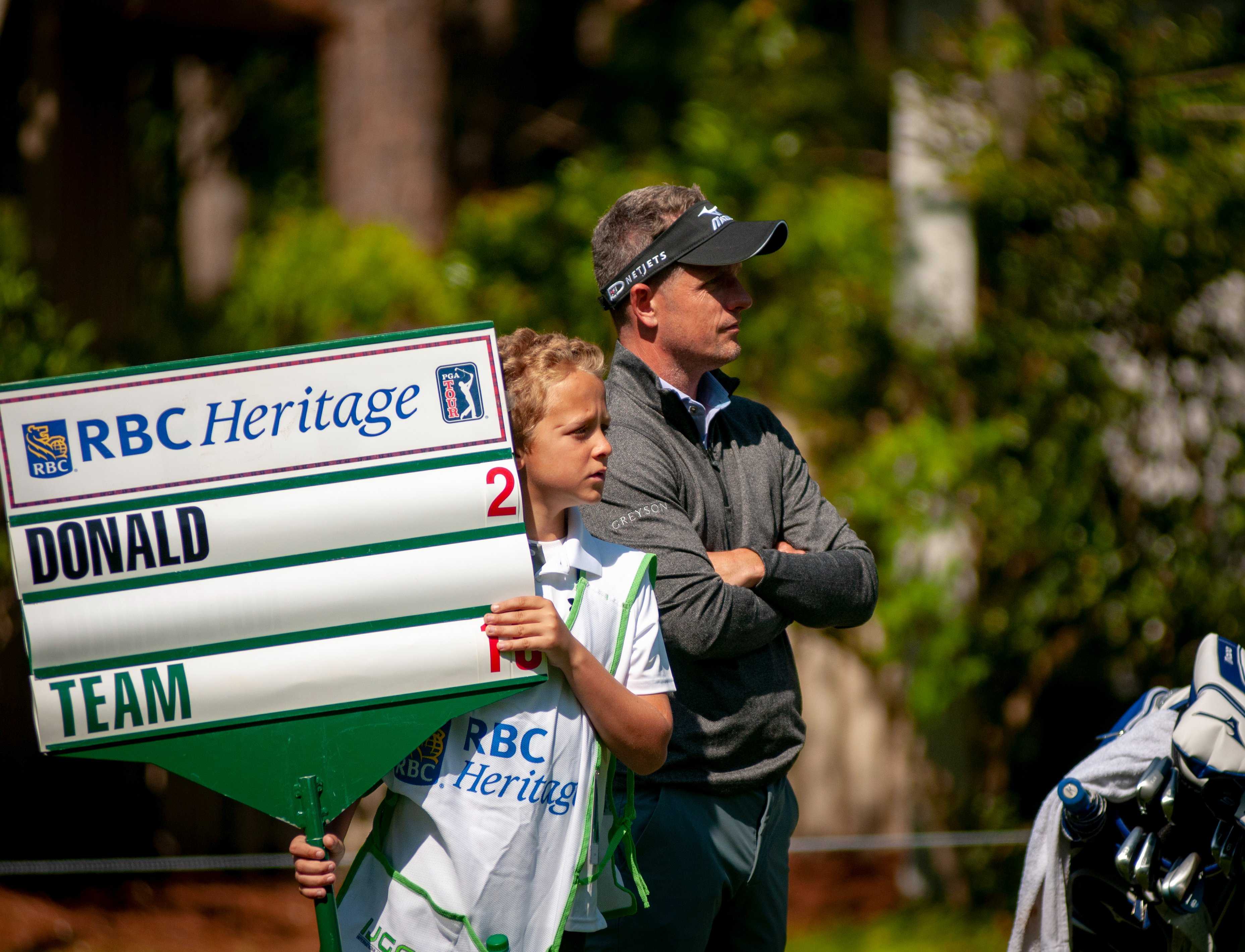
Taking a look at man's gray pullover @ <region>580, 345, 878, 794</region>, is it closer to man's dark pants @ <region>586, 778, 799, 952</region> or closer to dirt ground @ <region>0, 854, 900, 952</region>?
man's dark pants @ <region>586, 778, 799, 952</region>

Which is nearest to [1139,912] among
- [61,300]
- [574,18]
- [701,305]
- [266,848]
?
[701,305]

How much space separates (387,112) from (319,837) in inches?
253

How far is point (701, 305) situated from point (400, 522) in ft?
3.08

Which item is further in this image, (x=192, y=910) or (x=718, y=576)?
(x=192, y=910)

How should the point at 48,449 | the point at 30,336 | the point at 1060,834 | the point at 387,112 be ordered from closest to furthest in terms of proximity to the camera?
1. the point at 48,449
2. the point at 1060,834
3. the point at 30,336
4. the point at 387,112

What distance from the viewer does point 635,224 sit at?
284 cm

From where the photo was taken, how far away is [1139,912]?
2.82 metres

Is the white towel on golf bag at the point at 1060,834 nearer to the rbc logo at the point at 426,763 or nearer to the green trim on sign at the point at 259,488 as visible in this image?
the rbc logo at the point at 426,763

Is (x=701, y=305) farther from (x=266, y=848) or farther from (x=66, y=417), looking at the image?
(x=266, y=848)

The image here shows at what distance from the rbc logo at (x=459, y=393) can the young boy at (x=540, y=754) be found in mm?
123

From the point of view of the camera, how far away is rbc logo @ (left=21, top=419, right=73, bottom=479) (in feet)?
6.76

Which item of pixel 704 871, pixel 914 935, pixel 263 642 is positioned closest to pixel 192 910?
pixel 914 935

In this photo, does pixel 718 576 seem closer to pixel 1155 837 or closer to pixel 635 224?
pixel 635 224

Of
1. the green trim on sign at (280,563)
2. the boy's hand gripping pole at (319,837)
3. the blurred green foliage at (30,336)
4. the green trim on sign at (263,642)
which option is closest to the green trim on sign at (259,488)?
the green trim on sign at (280,563)
